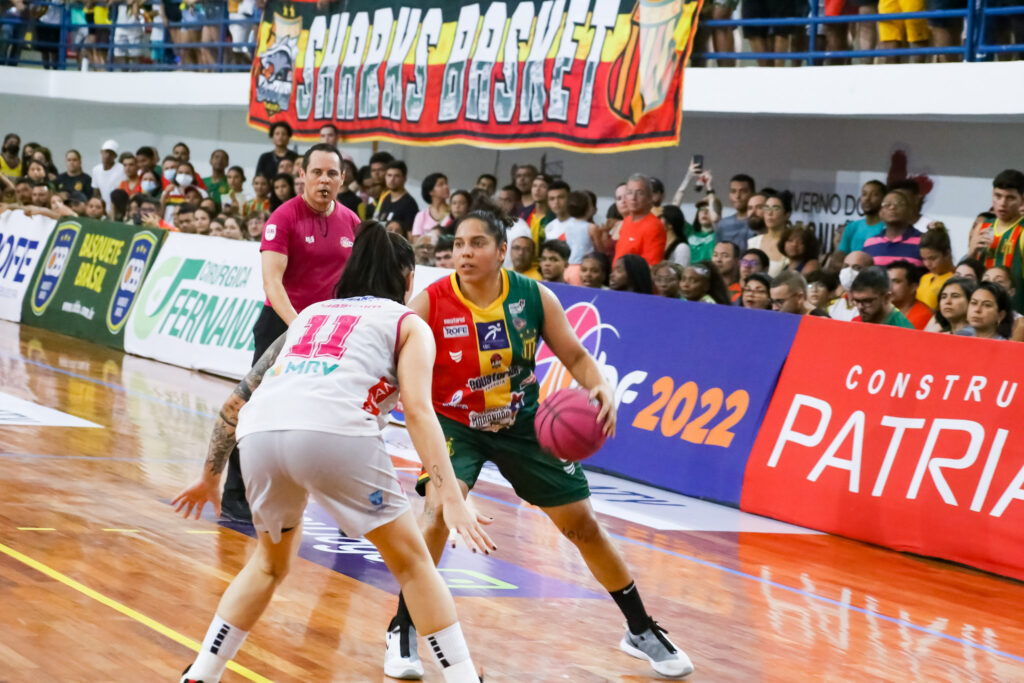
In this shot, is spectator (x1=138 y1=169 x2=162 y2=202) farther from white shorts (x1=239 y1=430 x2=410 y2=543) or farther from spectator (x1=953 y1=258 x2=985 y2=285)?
white shorts (x1=239 y1=430 x2=410 y2=543)

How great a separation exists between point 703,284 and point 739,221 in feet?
7.64

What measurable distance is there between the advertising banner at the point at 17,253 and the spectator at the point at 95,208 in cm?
68

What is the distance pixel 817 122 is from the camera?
15695 mm

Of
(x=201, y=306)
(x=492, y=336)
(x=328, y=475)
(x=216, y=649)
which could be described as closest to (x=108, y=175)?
(x=201, y=306)

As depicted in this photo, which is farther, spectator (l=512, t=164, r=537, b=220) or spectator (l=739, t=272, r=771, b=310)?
spectator (l=512, t=164, r=537, b=220)

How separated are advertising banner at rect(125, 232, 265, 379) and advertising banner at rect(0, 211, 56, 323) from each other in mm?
3237

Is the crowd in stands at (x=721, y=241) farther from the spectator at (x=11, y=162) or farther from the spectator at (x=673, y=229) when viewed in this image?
the spectator at (x=11, y=162)

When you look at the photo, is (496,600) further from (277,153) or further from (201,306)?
(277,153)

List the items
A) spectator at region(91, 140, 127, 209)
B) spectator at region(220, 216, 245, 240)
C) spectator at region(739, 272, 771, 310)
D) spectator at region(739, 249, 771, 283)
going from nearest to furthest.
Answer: spectator at region(739, 272, 771, 310) → spectator at region(739, 249, 771, 283) → spectator at region(220, 216, 245, 240) → spectator at region(91, 140, 127, 209)

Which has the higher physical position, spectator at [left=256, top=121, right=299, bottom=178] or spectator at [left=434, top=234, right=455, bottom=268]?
spectator at [left=256, top=121, right=299, bottom=178]

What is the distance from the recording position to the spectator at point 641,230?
1330cm

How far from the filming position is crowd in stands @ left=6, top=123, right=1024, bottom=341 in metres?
10.3

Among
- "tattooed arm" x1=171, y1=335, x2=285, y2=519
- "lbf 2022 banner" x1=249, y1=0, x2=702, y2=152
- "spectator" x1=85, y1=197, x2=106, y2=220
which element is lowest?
"tattooed arm" x1=171, y1=335, x2=285, y2=519

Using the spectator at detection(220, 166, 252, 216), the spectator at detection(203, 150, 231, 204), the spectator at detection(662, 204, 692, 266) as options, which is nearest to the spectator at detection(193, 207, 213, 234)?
the spectator at detection(220, 166, 252, 216)
